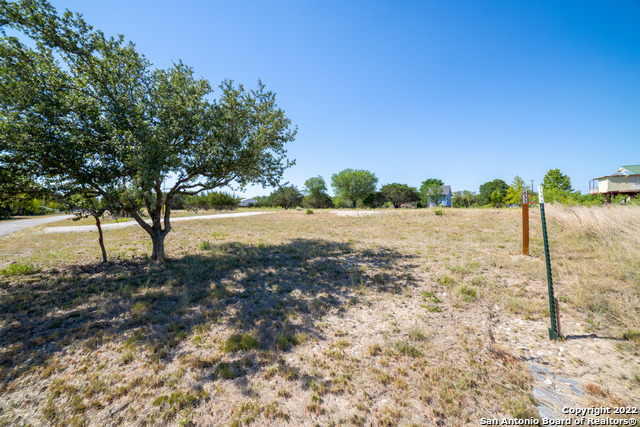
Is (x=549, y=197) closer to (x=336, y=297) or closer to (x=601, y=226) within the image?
(x=601, y=226)

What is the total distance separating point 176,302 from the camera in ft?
20.8

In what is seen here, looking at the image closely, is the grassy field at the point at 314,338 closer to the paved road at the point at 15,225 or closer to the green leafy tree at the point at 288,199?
the paved road at the point at 15,225

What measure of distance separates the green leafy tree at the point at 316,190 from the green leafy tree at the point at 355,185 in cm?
596

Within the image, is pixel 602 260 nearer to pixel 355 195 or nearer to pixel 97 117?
pixel 97 117

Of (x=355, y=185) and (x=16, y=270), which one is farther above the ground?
(x=355, y=185)

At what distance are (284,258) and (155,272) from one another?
5.12 metres

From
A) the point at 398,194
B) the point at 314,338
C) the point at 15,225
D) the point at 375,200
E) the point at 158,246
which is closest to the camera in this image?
the point at 314,338

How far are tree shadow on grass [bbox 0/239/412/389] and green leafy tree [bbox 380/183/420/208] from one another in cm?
7056

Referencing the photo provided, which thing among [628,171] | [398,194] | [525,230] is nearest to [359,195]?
[398,194]

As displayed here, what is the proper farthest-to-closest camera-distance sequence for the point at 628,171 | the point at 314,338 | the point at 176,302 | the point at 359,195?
the point at 359,195 < the point at 628,171 < the point at 176,302 < the point at 314,338

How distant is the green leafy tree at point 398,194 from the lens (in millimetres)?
77744

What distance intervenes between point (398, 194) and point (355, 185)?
1901cm

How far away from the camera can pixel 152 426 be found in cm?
287

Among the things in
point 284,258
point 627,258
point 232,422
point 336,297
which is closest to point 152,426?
point 232,422
